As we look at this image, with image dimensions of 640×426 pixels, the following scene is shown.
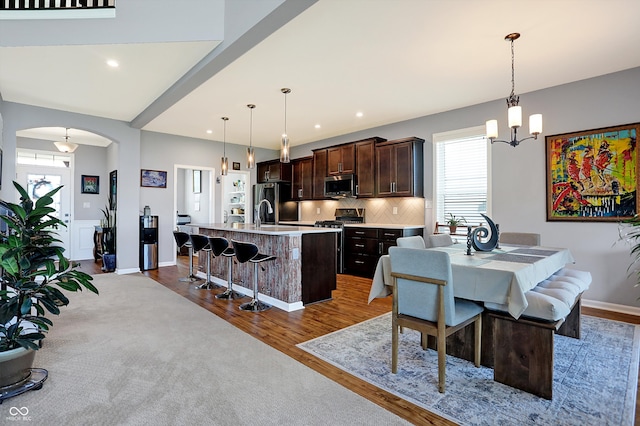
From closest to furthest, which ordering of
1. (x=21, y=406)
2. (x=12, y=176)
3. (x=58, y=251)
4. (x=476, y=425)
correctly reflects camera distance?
(x=476, y=425) < (x=21, y=406) < (x=58, y=251) < (x=12, y=176)

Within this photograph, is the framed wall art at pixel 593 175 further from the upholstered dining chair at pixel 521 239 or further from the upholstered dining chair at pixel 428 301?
the upholstered dining chair at pixel 428 301

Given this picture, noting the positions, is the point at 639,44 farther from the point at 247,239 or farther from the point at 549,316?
the point at 247,239

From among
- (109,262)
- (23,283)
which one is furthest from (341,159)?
(23,283)

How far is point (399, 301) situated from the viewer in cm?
234

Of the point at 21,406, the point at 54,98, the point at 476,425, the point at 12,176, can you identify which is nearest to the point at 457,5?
the point at 476,425

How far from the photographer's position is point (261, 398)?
2.04 metres

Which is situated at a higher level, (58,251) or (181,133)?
(181,133)

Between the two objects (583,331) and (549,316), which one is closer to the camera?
(549,316)

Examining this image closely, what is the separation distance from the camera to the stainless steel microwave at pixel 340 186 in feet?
20.9

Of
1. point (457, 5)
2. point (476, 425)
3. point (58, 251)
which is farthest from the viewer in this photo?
point (457, 5)

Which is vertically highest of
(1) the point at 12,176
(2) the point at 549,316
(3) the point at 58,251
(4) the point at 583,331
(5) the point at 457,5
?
(5) the point at 457,5

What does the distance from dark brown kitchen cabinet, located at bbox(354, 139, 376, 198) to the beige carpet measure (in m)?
3.68

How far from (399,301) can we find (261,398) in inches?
43.2

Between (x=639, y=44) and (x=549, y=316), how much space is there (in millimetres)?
3151
